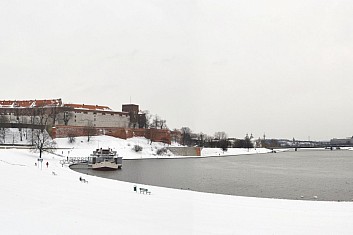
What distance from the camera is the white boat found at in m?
43.0

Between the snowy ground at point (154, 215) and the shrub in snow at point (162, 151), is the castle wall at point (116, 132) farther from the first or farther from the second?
the snowy ground at point (154, 215)

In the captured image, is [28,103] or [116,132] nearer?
[116,132]

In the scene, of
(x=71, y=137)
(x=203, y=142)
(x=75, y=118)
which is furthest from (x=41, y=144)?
(x=203, y=142)

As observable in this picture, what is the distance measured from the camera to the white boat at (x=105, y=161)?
141 ft

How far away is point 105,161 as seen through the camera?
43656 mm

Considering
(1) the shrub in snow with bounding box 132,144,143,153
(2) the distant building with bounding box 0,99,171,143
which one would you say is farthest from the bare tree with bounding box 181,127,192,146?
(1) the shrub in snow with bounding box 132,144,143,153

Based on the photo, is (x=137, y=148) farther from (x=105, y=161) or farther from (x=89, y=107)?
(x=105, y=161)

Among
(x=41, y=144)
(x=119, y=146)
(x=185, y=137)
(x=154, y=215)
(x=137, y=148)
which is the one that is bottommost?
(x=154, y=215)

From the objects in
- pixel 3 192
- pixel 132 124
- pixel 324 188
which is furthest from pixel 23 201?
pixel 132 124

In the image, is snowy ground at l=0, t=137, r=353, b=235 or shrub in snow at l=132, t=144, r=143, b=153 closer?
snowy ground at l=0, t=137, r=353, b=235

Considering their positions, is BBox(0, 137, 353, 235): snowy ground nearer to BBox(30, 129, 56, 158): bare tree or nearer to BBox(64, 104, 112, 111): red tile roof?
BBox(30, 129, 56, 158): bare tree

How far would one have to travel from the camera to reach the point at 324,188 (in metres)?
23.6

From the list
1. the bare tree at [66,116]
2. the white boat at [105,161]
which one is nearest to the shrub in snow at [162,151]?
the bare tree at [66,116]

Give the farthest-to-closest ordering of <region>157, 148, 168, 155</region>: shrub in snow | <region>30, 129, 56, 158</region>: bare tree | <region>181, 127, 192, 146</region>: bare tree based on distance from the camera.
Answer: <region>181, 127, 192, 146</region>: bare tree → <region>157, 148, 168, 155</region>: shrub in snow → <region>30, 129, 56, 158</region>: bare tree
